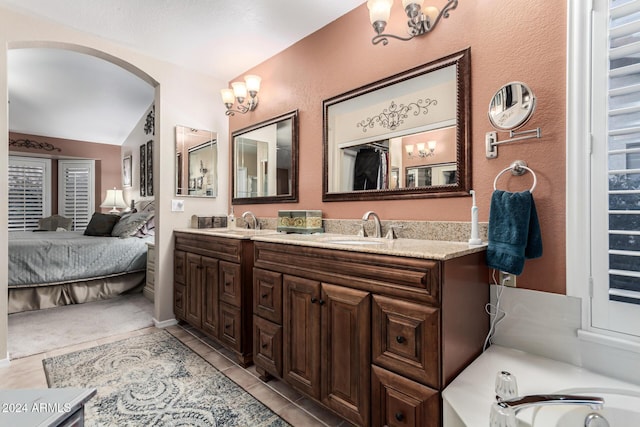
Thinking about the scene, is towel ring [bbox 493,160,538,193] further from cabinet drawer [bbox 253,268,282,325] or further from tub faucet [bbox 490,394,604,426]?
cabinet drawer [bbox 253,268,282,325]

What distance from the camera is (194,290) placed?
2.73 m

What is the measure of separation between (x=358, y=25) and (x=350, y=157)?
0.92 metres

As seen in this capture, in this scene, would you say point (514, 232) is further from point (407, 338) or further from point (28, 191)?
point (28, 191)

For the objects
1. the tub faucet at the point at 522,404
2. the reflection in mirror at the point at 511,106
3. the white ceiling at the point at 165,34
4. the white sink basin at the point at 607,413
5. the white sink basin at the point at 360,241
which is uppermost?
Answer: the white ceiling at the point at 165,34

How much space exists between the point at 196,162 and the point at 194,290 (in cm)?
131

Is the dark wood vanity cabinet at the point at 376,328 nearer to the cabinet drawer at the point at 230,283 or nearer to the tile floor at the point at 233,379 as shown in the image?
the tile floor at the point at 233,379

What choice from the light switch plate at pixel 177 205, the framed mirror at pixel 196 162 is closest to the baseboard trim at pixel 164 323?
the light switch plate at pixel 177 205

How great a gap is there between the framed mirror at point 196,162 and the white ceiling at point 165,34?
670 millimetres

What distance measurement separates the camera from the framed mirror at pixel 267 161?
270 centimetres

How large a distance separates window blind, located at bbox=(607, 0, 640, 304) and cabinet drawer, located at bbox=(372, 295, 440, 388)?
77 centimetres

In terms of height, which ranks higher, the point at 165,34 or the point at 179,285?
the point at 165,34

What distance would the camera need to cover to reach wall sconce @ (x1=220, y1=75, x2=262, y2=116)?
2883 mm

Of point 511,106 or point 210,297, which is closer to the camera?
point 511,106

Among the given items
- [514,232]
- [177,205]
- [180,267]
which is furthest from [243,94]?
[514,232]
